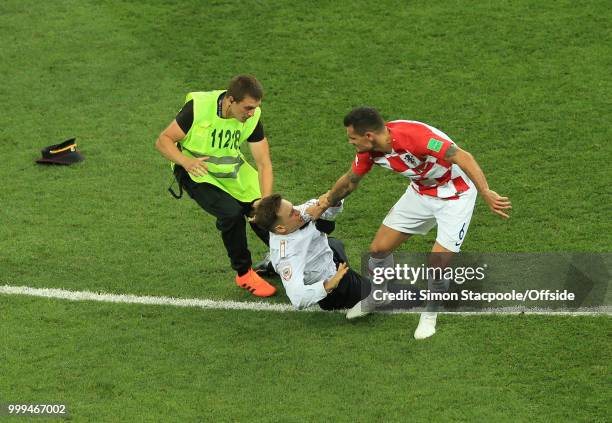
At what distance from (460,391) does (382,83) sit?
5.86 meters

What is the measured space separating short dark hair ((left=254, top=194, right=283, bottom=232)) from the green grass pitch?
102 centimetres

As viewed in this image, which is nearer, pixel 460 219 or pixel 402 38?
pixel 460 219

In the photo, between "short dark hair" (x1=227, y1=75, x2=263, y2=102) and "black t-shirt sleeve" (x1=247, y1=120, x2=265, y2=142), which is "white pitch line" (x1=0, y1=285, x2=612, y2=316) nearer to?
"black t-shirt sleeve" (x1=247, y1=120, x2=265, y2=142)

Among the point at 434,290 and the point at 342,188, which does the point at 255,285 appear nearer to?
the point at 342,188

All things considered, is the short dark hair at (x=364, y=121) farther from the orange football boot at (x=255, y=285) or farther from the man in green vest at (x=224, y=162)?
the orange football boot at (x=255, y=285)

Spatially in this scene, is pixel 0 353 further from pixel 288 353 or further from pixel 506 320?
pixel 506 320

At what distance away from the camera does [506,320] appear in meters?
9.85

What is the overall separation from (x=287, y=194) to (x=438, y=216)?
2.68 metres

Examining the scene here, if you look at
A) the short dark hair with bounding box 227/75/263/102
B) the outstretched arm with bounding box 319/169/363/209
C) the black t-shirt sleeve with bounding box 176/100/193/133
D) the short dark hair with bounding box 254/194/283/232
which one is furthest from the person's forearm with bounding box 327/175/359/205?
the black t-shirt sleeve with bounding box 176/100/193/133

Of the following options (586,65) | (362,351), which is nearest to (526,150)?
(586,65)

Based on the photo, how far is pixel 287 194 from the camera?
12.1 meters

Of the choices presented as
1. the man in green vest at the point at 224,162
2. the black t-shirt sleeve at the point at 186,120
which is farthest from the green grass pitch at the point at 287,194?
the black t-shirt sleeve at the point at 186,120

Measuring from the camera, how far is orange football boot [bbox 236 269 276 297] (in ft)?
34.5

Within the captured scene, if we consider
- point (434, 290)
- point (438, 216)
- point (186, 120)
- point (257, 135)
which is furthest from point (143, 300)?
point (438, 216)
